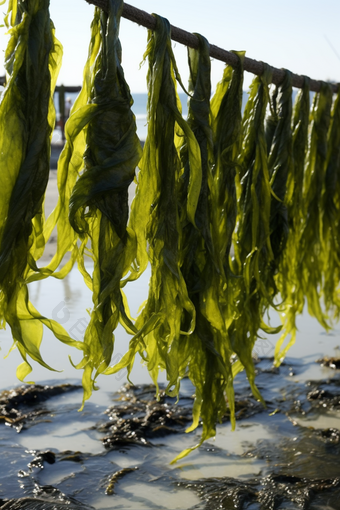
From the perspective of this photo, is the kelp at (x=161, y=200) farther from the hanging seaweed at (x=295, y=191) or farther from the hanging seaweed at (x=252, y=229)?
the hanging seaweed at (x=295, y=191)

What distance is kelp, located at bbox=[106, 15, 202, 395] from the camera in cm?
146

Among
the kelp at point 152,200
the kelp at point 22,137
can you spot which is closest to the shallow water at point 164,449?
the kelp at point 152,200

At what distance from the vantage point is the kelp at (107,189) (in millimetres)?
1332

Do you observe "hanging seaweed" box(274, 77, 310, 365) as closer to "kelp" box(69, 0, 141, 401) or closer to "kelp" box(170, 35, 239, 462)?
"kelp" box(170, 35, 239, 462)

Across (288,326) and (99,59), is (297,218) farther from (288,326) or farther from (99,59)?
(99,59)

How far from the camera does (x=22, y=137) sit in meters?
1.27

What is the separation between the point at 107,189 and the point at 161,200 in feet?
0.69

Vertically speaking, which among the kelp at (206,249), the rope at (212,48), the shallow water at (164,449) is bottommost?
the shallow water at (164,449)

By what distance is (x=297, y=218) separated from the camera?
2.25 m

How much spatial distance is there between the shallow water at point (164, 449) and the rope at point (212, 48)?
1314 millimetres

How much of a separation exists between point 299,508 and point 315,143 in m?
1.32

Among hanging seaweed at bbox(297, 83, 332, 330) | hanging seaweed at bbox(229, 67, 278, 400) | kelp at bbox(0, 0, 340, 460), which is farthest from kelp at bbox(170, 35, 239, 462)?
hanging seaweed at bbox(297, 83, 332, 330)

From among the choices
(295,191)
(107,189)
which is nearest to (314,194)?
(295,191)

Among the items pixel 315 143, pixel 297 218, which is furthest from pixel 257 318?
pixel 315 143
